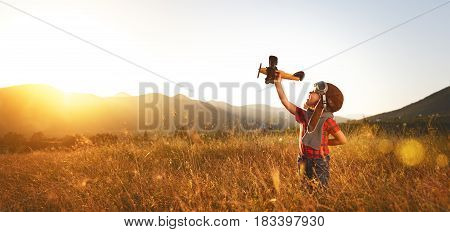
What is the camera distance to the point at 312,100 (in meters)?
4.14

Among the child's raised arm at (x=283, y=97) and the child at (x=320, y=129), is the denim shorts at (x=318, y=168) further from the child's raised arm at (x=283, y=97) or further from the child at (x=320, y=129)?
the child's raised arm at (x=283, y=97)

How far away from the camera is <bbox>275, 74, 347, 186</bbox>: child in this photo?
401cm

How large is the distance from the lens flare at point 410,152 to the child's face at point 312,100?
2965 millimetres

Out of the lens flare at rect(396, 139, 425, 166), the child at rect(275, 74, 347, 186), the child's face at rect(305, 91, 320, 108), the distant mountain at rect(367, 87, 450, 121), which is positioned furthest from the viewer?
the distant mountain at rect(367, 87, 450, 121)

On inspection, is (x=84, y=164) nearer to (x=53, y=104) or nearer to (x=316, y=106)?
(x=316, y=106)

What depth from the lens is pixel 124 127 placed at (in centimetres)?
927

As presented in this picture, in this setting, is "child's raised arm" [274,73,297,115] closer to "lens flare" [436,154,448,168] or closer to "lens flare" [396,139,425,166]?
"lens flare" [396,139,425,166]

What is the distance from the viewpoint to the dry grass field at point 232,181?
372 centimetres

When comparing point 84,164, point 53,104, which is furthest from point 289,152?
point 53,104

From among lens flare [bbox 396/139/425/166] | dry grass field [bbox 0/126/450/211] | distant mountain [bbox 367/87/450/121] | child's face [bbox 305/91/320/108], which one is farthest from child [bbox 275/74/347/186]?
distant mountain [bbox 367/87/450/121]

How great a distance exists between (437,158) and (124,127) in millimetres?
7356

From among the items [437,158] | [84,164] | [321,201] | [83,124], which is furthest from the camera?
[83,124]

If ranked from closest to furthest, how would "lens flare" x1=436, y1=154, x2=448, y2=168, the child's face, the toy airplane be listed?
1. the toy airplane
2. the child's face
3. "lens flare" x1=436, y1=154, x2=448, y2=168

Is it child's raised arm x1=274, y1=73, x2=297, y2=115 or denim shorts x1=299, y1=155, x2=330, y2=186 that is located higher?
child's raised arm x1=274, y1=73, x2=297, y2=115
